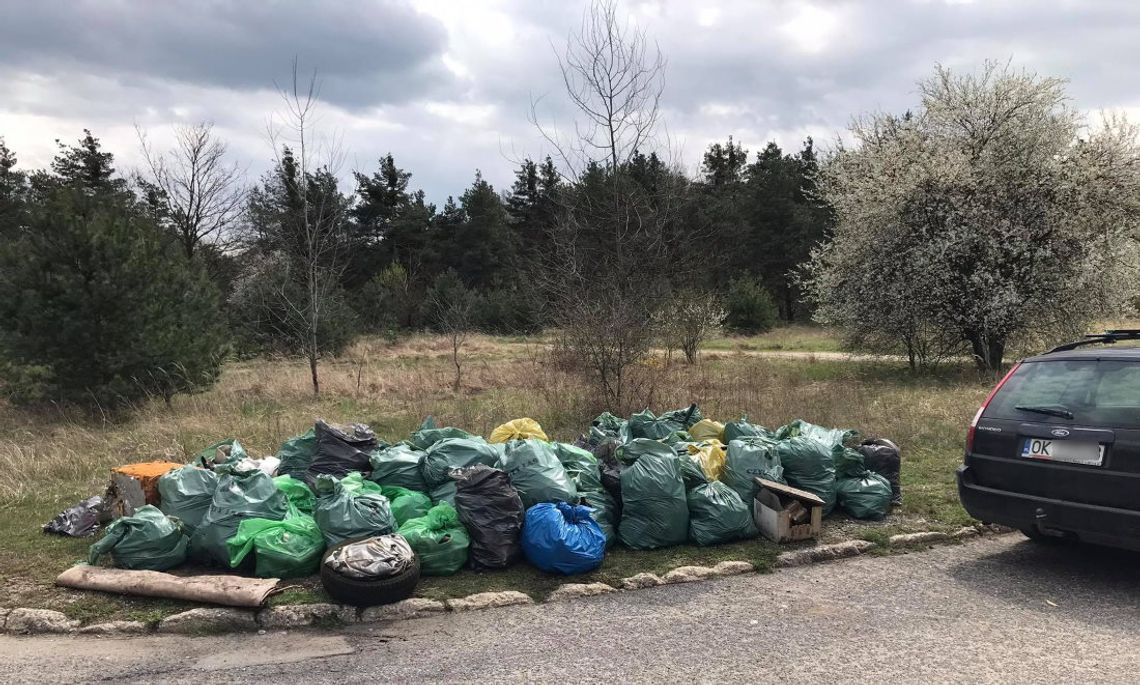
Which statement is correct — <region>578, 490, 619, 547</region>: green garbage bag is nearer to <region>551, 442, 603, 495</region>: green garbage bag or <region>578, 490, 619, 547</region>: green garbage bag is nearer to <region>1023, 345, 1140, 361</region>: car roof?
<region>551, 442, 603, 495</region>: green garbage bag

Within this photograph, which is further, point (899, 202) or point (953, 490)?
point (899, 202)

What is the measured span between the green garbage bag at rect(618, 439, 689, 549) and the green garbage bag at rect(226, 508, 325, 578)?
86.3 inches

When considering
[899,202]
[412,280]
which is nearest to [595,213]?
[899,202]

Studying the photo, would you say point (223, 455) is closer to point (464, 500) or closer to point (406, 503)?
point (406, 503)

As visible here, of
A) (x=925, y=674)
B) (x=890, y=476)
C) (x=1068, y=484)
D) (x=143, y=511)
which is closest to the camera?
(x=925, y=674)

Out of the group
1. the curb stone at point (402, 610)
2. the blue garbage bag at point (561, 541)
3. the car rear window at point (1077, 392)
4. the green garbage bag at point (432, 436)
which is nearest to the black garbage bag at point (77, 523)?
the green garbage bag at point (432, 436)

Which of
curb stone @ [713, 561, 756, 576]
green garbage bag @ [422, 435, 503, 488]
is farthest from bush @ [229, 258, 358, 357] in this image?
curb stone @ [713, 561, 756, 576]

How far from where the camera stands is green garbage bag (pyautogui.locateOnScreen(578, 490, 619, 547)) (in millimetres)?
5320

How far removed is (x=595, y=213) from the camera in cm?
→ 1216

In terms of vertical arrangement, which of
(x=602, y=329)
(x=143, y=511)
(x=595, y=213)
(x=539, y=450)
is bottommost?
(x=143, y=511)

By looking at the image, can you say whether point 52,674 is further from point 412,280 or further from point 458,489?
point 412,280

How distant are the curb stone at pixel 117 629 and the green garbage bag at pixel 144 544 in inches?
27.1

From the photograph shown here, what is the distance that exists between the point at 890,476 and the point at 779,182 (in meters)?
44.8

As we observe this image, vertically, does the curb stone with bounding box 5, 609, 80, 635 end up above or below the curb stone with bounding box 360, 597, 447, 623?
below
